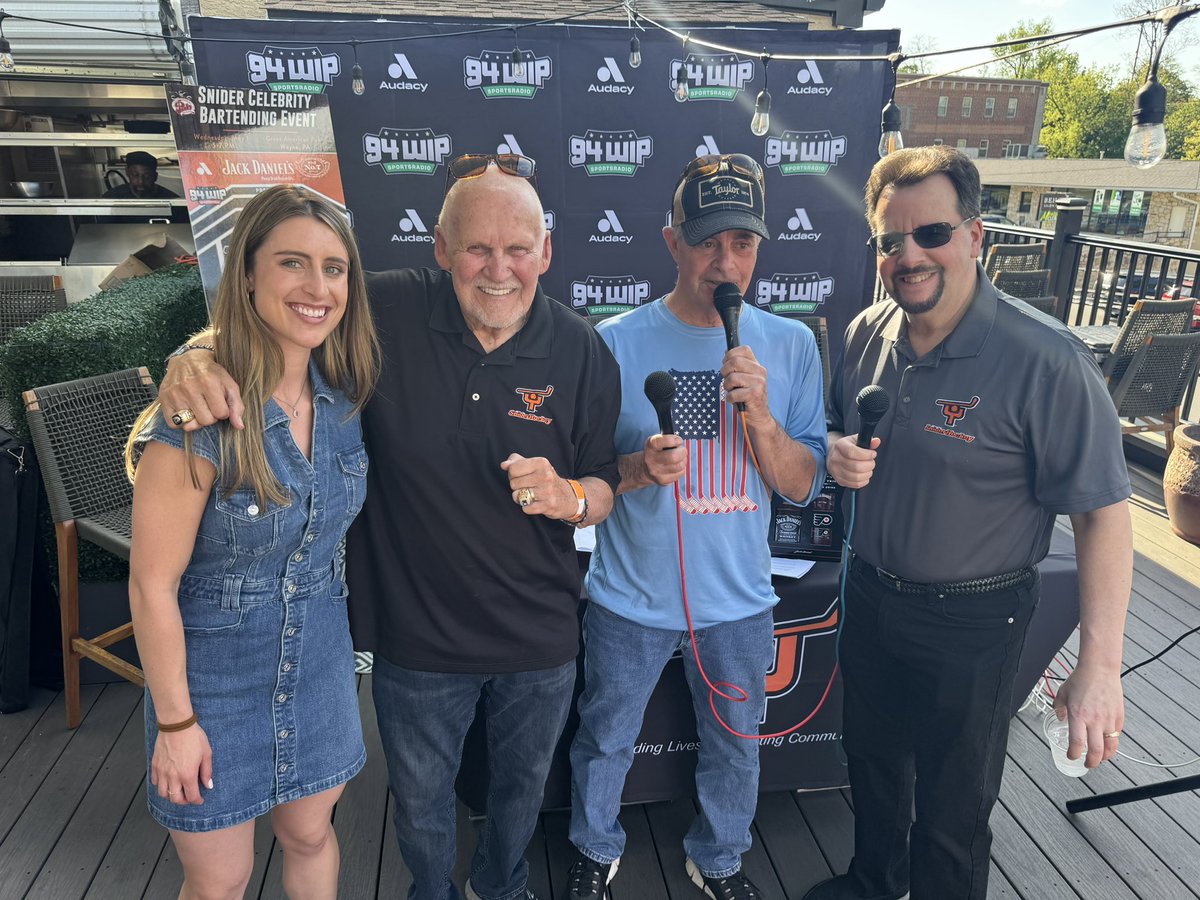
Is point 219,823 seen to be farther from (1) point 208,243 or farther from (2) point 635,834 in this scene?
(1) point 208,243

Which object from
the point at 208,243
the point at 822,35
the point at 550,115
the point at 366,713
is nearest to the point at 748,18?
the point at 822,35

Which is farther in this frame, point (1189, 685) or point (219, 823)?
point (1189, 685)

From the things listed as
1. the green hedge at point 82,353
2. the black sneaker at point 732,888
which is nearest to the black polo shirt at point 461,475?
the black sneaker at point 732,888

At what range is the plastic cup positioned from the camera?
179 centimetres

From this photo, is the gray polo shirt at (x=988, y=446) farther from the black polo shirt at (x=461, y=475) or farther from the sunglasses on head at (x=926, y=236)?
the black polo shirt at (x=461, y=475)

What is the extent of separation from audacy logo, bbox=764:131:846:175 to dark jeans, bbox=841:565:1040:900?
12.9 ft

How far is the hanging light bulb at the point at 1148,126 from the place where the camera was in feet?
6.68

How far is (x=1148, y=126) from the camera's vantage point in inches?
82.1

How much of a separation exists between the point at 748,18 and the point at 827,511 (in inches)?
230

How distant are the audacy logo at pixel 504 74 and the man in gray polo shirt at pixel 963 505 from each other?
3.75m

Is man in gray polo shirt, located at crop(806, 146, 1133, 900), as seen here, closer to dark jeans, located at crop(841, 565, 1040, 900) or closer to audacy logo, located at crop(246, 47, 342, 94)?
dark jeans, located at crop(841, 565, 1040, 900)

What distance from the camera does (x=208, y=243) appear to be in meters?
4.02

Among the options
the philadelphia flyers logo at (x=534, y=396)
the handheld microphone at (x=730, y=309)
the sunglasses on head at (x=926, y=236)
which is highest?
the sunglasses on head at (x=926, y=236)

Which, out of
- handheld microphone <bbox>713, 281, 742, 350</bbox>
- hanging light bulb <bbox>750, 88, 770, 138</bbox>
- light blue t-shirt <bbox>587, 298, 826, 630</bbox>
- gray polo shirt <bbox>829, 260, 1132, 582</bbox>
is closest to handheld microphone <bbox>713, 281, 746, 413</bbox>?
handheld microphone <bbox>713, 281, 742, 350</bbox>
